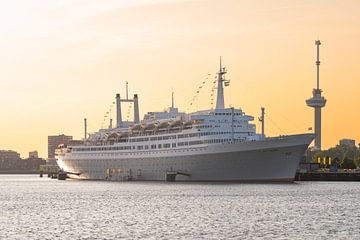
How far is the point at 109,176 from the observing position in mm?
184000

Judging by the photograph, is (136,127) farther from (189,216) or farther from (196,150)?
(189,216)

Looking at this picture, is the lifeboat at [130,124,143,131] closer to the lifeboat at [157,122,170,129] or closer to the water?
the lifeboat at [157,122,170,129]

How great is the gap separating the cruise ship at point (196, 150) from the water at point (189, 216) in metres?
22.1

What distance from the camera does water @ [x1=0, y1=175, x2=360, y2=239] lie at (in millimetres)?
64750

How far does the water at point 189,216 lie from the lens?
64.8 meters

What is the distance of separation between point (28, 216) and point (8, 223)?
801cm

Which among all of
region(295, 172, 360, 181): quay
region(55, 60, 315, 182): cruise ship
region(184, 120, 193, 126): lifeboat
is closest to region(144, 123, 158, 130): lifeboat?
region(55, 60, 315, 182): cruise ship

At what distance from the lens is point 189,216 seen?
8000 cm

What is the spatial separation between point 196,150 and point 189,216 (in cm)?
7110

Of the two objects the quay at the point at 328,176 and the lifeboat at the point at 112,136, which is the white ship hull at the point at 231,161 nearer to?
the lifeboat at the point at 112,136

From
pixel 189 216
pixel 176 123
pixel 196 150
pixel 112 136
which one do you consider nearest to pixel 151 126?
pixel 176 123

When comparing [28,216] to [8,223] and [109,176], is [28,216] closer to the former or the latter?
[8,223]

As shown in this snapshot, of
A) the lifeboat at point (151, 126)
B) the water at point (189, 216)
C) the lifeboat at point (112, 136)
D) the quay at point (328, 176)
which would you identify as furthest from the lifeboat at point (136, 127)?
the water at point (189, 216)

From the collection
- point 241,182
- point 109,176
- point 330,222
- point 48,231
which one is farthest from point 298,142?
point 48,231
